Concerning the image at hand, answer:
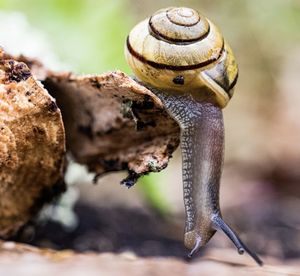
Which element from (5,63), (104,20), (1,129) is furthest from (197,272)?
(104,20)

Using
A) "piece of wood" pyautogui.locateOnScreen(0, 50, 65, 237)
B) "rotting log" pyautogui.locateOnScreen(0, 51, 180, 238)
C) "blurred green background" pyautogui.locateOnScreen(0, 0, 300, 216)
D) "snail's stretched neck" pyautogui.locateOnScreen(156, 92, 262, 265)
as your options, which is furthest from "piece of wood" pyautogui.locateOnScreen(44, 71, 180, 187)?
"blurred green background" pyautogui.locateOnScreen(0, 0, 300, 216)

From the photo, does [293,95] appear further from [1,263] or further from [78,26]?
[1,263]

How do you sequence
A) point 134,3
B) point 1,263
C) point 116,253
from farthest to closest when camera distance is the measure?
point 134,3
point 116,253
point 1,263

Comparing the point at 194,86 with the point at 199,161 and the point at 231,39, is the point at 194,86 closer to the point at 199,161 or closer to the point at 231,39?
the point at 199,161

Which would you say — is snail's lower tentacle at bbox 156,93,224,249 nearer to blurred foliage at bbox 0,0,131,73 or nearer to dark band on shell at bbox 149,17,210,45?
dark band on shell at bbox 149,17,210,45

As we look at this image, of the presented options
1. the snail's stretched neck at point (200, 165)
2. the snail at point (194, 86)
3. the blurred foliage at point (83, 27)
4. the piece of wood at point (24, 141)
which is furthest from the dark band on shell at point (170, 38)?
the blurred foliage at point (83, 27)

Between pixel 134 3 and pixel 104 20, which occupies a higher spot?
pixel 104 20

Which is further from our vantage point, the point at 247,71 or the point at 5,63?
the point at 247,71
